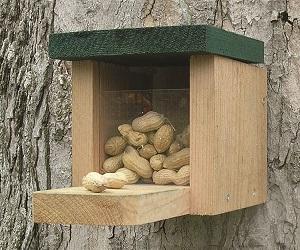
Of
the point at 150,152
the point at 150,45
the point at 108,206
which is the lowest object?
the point at 108,206

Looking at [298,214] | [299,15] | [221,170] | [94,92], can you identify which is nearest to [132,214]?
[221,170]

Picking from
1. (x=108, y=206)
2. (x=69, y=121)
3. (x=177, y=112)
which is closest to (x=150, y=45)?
(x=177, y=112)

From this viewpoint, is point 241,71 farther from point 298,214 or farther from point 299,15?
point 298,214

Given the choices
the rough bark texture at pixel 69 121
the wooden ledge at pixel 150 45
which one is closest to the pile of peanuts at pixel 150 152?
the wooden ledge at pixel 150 45

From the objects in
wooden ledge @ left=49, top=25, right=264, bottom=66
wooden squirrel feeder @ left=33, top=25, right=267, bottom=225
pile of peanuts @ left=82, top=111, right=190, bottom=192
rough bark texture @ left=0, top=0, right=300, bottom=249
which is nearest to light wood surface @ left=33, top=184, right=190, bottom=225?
wooden squirrel feeder @ left=33, top=25, right=267, bottom=225

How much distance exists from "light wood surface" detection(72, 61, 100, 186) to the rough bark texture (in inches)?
11.5

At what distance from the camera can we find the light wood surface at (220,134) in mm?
1923

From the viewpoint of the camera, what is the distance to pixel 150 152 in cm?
205

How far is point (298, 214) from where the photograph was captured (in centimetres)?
220

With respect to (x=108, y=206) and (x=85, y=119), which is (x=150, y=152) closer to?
(x=85, y=119)

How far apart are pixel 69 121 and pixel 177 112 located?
45cm

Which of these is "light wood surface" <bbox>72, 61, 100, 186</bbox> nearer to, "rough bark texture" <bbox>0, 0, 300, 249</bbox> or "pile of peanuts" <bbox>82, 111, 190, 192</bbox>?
"pile of peanuts" <bbox>82, 111, 190, 192</bbox>

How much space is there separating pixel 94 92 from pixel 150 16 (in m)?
0.33

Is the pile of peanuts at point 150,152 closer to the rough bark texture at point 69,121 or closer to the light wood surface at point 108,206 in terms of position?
the light wood surface at point 108,206
